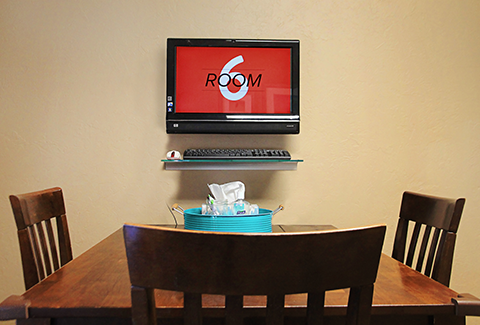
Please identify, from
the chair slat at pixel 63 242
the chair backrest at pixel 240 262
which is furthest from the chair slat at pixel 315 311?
the chair slat at pixel 63 242

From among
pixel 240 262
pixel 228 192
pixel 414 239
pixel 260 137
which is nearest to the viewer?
pixel 240 262

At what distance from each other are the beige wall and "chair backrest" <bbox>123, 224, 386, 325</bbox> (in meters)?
1.54

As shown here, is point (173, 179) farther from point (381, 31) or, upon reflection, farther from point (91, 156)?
point (381, 31)

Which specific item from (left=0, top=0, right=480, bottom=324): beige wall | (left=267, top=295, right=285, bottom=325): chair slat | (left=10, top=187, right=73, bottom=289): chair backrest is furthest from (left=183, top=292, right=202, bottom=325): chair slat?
(left=0, top=0, right=480, bottom=324): beige wall

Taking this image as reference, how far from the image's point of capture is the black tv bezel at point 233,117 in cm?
195

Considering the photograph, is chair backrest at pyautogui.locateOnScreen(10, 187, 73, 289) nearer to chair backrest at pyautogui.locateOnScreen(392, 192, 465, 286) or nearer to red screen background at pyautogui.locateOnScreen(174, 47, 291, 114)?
red screen background at pyautogui.locateOnScreen(174, 47, 291, 114)

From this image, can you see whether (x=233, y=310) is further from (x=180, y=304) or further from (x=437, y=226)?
(x=437, y=226)

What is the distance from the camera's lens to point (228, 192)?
55.7 inches

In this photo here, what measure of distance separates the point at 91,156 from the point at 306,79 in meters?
1.35

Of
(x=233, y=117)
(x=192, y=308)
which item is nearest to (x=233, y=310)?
(x=192, y=308)

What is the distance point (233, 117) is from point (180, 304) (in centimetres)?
135

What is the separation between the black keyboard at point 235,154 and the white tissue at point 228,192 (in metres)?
0.50

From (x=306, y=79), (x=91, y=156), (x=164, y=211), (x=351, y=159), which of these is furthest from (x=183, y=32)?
(x=351, y=159)

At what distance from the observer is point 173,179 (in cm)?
204
